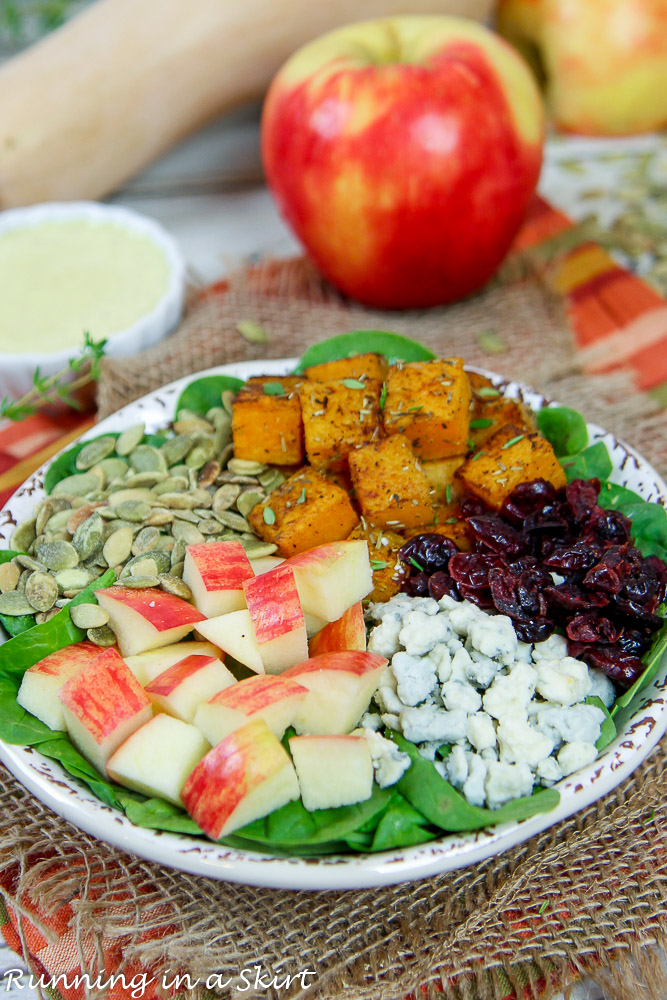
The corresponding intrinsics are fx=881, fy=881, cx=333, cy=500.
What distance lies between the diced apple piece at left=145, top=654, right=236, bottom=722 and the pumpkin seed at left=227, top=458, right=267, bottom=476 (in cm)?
54

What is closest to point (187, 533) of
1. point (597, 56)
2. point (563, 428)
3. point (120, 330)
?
point (563, 428)

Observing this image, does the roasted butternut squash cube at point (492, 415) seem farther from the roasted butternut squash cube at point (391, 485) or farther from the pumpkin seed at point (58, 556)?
the pumpkin seed at point (58, 556)

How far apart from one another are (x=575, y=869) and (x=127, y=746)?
2.62 ft

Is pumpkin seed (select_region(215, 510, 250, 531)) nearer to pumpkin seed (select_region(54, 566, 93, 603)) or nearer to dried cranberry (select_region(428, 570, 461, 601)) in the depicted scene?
pumpkin seed (select_region(54, 566, 93, 603))

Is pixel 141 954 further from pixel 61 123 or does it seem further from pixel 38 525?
pixel 61 123

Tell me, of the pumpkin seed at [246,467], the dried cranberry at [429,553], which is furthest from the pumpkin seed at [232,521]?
the dried cranberry at [429,553]

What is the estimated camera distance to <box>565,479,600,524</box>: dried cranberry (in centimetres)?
170

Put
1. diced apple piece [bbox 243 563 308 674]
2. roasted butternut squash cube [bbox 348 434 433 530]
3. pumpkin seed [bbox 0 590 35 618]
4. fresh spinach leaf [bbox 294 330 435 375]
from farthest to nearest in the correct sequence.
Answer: fresh spinach leaf [bbox 294 330 435 375]
roasted butternut squash cube [bbox 348 434 433 530]
pumpkin seed [bbox 0 590 35 618]
diced apple piece [bbox 243 563 308 674]

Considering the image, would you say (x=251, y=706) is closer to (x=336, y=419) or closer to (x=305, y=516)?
(x=305, y=516)

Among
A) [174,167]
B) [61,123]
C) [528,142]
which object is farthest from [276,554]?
[174,167]

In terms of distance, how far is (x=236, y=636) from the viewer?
1.50 m

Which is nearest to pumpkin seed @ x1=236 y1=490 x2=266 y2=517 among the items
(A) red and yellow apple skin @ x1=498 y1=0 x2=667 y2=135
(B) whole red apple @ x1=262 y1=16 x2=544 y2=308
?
(B) whole red apple @ x1=262 y1=16 x2=544 y2=308

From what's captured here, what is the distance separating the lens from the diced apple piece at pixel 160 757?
1.33 metres

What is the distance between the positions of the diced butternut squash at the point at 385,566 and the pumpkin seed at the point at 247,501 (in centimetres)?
26
